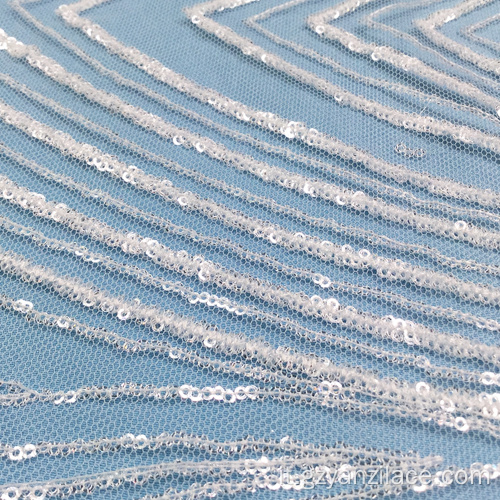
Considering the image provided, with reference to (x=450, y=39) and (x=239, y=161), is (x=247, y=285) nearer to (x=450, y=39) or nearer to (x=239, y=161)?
(x=239, y=161)

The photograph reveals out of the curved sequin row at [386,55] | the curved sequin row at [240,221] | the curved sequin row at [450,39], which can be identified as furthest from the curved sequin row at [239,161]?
the curved sequin row at [450,39]

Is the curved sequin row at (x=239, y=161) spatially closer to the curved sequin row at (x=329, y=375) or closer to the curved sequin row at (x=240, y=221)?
the curved sequin row at (x=240, y=221)

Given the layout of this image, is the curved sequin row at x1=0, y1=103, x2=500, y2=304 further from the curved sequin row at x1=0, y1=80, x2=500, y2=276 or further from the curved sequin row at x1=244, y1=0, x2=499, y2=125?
the curved sequin row at x1=244, y1=0, x2=499, y2=125

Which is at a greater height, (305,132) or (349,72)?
(349,72)

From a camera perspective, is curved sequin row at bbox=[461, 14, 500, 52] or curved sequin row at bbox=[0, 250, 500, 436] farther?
curved sequin row at bbox=[461, 14, 500, 52]

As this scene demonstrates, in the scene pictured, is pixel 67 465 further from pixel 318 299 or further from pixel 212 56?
pixel 212 56

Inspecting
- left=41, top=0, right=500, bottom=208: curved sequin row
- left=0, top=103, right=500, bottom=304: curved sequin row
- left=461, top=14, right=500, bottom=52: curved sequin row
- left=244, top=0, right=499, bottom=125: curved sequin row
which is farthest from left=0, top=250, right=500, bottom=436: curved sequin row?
left=461, top=14, right=500, bottom=52: curved sequin row

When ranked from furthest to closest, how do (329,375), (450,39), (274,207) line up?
(450,39), (274,207), (329,375)

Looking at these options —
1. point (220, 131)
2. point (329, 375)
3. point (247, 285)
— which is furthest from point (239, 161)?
point (329, 375)
